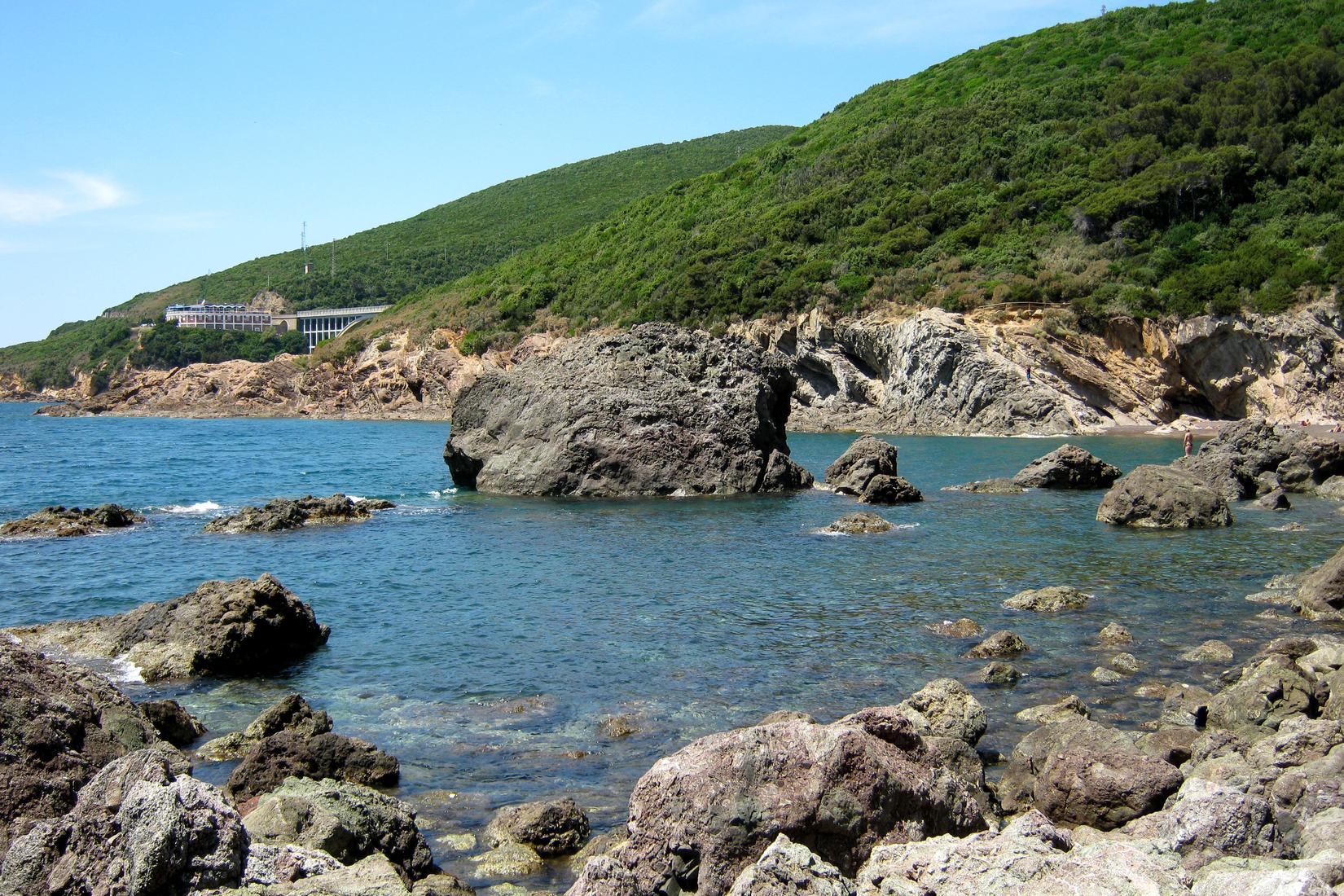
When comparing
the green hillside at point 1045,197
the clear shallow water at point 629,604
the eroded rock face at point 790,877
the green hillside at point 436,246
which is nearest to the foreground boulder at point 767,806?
the eroded rock face at point 790,877

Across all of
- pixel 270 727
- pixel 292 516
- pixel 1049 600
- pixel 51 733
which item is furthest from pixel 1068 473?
pixel 51 733

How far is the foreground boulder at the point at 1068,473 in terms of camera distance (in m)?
35.1

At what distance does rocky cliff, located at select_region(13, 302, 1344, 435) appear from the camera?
56.8 m

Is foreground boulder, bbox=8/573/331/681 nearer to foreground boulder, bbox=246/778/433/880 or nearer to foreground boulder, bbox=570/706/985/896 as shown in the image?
foreground boulder, bbox=246/778/433/880

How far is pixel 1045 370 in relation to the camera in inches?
2468

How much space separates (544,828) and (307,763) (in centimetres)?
258

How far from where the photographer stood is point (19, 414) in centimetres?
11738

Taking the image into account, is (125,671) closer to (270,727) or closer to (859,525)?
(270,727)

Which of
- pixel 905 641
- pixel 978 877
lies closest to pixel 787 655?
pixel 905 641

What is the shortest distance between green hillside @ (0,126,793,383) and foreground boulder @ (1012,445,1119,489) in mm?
112368

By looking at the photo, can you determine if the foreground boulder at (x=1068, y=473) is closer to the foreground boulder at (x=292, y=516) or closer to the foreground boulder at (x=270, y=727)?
the foreground boulder at (x=292, y=516)

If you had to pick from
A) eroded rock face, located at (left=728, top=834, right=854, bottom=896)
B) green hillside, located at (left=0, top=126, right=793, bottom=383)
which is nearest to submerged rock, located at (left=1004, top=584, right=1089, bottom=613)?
eroded rock face, located at (left=728, top=834, right=854, bottom=896)

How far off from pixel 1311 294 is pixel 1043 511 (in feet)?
125

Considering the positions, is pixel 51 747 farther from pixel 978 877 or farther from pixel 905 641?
pixel 905 641
